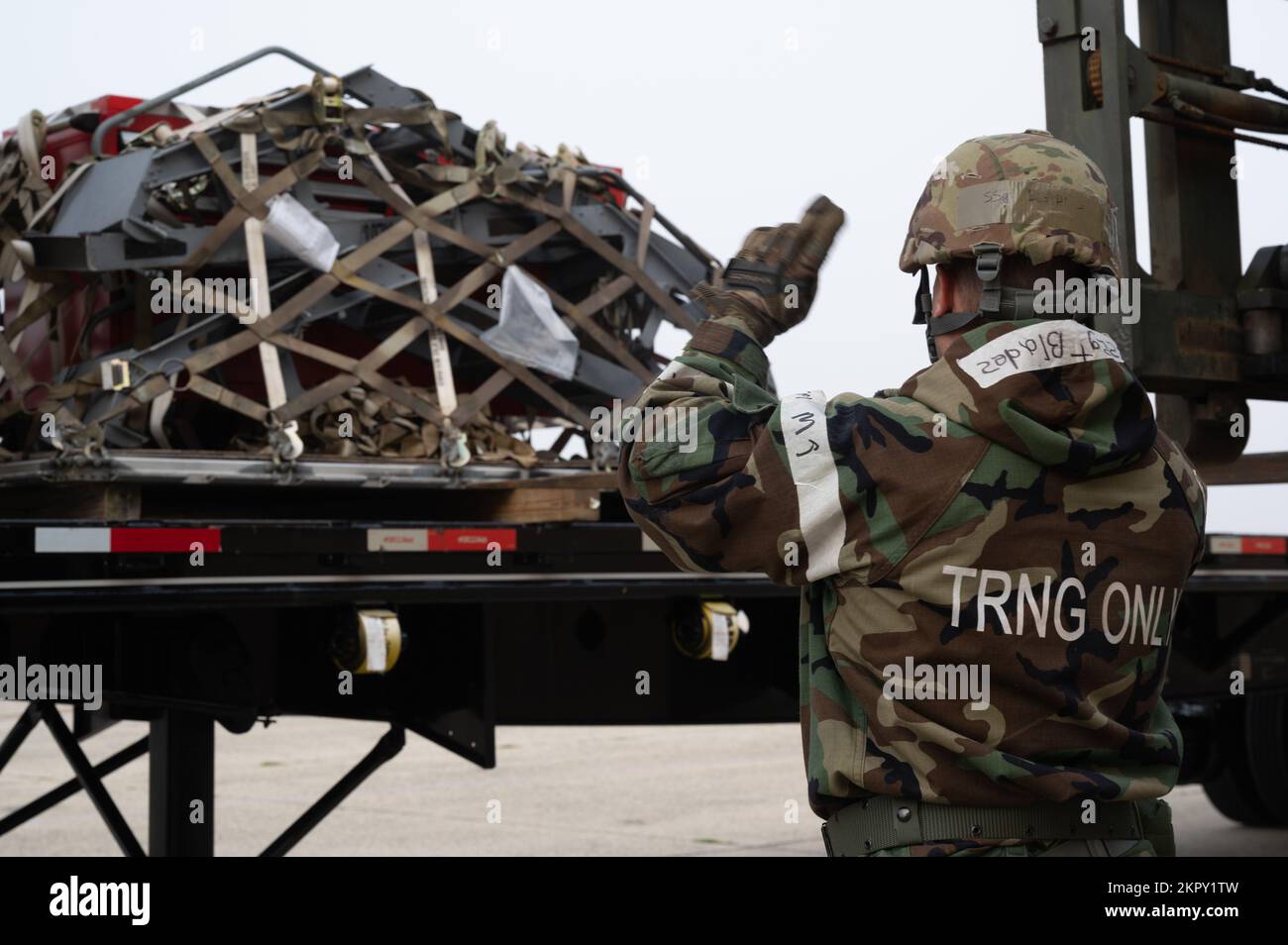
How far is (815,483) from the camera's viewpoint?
7.06ft

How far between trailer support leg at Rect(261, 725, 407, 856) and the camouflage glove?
2820 mm

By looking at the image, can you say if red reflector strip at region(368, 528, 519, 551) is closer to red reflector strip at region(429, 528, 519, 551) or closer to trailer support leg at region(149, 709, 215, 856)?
red reflector strip at region(429, 528, 519, 551)

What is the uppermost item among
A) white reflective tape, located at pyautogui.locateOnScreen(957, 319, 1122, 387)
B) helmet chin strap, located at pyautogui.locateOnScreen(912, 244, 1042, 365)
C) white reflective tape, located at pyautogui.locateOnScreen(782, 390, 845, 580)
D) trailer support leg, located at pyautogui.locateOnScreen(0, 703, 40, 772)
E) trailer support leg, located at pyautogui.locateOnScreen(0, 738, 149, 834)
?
helmet chin strap, located at pyautogui.locateOnScreen(912, 244, 1042, 365)

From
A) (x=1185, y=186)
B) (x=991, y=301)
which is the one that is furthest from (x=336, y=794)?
(x=991, y=301)

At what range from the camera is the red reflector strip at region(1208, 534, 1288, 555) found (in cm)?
619

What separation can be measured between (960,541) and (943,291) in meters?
0.39

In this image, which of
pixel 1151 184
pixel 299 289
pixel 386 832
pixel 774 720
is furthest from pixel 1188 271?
pixel 386 832

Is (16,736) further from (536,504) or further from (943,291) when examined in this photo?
(943,291)

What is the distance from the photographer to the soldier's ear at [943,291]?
2330mm

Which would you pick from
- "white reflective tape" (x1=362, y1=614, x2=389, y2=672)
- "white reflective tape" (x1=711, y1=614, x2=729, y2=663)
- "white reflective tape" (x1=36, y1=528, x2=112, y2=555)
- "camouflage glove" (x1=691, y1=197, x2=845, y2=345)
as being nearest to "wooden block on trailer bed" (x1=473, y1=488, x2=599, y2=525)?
"white reflective tape" (x1=711, y1=614, x2=729, y2=663)

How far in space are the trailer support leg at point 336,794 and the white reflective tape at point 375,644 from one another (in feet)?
2.31

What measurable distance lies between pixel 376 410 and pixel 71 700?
1.54 m

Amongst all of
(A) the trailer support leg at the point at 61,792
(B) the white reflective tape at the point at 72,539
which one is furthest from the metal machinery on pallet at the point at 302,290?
(A) the trailer support leg at the point at 61,792

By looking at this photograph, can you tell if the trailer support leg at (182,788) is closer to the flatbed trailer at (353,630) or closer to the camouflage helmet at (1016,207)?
the flatbed trailer at (353,630)
